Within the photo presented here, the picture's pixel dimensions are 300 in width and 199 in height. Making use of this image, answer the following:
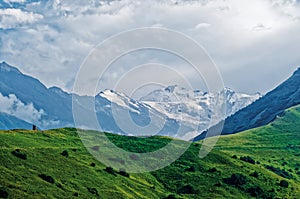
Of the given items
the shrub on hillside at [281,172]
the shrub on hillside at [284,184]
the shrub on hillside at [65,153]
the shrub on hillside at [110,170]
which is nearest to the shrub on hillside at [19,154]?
the shrub on hillside at [65,153]

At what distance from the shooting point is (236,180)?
13500 cm

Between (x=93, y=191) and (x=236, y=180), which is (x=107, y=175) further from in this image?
(x=236, y=180)

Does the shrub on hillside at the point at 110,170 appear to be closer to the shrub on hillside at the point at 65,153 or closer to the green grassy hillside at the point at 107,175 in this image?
the green grassy hillside at the point at 107,175

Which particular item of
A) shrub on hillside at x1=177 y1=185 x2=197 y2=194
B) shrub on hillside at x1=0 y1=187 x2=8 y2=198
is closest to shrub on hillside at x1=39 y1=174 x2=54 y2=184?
shrub on hillside at x1=0 y1=187 x2=8 y2=198

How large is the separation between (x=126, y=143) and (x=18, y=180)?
2667 inches

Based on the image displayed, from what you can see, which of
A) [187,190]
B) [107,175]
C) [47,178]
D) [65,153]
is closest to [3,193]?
[47,178]

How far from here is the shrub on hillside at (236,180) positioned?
134 meters

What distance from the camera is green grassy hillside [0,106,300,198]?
9669 centimetres

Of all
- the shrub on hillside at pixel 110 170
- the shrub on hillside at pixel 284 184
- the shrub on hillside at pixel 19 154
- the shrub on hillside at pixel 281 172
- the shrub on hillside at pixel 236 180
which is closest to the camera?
the shrub on hillside at pixel 19 154

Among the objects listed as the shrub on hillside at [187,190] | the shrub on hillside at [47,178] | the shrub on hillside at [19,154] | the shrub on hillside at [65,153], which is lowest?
the shrub on hillside at [187,190]

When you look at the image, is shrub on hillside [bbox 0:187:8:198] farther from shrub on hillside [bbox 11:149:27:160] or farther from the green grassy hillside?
shrub on hillside [bbox 11:149:27:160]

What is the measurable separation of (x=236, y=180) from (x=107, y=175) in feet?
129

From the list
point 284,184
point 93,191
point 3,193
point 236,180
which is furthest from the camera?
point 284,184

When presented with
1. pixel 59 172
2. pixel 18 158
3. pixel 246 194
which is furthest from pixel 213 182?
pixel 18 158
